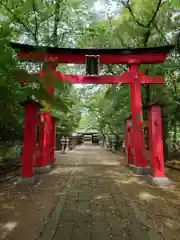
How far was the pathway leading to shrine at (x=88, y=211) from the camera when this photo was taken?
3.57m

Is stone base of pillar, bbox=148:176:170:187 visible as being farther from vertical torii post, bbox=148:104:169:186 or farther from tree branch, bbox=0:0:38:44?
tree branch, bbox=0:0:38:44

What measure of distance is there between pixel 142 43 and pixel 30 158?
29.8 feet

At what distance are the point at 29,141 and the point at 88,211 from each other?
3479mm

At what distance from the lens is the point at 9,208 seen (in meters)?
4.79

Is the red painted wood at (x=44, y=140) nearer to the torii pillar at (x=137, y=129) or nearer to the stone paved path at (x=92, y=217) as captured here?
the stone paved path at (x=92, y=217)

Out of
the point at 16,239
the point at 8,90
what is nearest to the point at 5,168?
the point at 16,239

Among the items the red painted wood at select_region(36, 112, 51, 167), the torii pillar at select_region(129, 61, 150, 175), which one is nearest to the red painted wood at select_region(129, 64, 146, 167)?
the torii pillar at select_region(129, 61, 150, 175)

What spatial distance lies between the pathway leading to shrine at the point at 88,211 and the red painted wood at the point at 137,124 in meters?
1.76

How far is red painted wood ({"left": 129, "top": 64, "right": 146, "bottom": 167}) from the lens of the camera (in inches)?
358

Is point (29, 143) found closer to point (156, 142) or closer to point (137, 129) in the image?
point (156, 142)

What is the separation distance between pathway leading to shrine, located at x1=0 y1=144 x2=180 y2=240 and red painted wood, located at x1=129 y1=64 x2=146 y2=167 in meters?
1.76

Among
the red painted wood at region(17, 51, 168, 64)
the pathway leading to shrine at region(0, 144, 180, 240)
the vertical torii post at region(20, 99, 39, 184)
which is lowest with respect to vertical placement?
the pathway leading to shrine at region(0, 144, 180, 240)

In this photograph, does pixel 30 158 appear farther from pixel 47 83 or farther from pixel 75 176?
pixel 47 83

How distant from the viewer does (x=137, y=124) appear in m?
9.29
